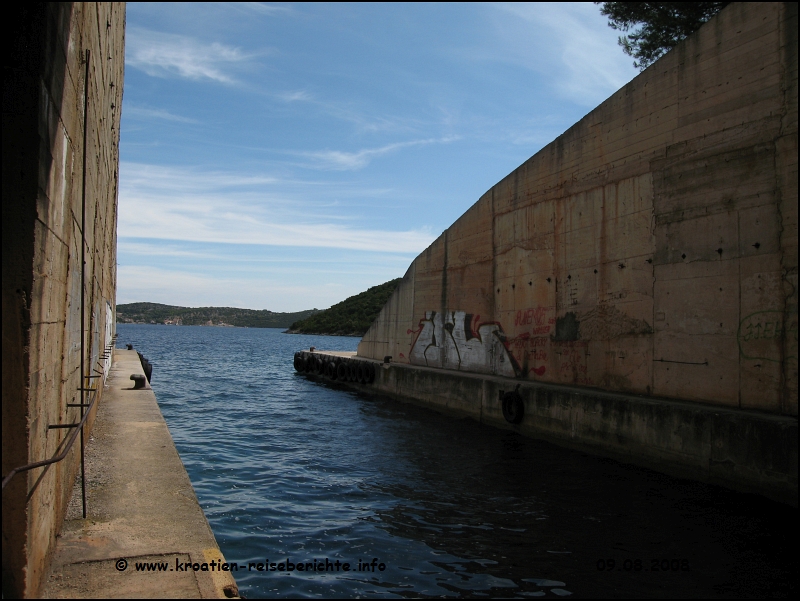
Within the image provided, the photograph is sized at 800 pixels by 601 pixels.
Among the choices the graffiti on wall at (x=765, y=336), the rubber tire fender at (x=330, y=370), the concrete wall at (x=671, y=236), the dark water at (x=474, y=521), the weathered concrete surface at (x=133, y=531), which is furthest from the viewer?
the rubber tire fender at (x=330, y=370)

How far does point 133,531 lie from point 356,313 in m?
102

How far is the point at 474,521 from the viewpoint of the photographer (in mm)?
8141

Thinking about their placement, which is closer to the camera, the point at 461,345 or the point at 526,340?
the point at 526,340

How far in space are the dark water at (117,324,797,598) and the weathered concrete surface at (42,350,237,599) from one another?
98 cm

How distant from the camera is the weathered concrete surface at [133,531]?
409cm

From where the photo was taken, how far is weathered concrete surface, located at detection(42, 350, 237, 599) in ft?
13.4

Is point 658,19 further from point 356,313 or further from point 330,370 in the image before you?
point 356,313

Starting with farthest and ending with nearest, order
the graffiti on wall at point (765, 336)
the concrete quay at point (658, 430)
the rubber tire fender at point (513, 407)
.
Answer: the rubber tire fender at point (513, 407) < the graffiti on wall at point (765, 336) < the concrete quay at point (658, 430)

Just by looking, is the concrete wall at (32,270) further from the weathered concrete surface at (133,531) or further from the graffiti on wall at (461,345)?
the graffiti on wall at (461,345)

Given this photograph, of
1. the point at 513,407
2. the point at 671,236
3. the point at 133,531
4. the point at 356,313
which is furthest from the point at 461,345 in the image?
the point at 356,313
